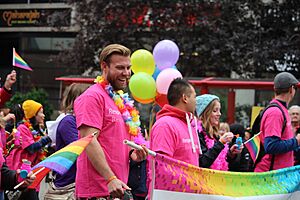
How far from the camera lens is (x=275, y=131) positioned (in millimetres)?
6605

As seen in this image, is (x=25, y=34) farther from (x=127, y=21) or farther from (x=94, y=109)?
(x=94, y=109)

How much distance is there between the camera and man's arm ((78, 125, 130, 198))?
4555 mm

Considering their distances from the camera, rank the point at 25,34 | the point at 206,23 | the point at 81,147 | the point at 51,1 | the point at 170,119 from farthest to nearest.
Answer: the point at 25,34 → the point at 51,1 → the point at 206,23 → the point at 170,119 → the point at 81,147

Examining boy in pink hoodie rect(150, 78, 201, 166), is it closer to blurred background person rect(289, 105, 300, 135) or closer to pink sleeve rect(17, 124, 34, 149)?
pink sleeve rect(17, 124, 34, 149)

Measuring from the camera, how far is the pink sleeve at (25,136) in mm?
8273

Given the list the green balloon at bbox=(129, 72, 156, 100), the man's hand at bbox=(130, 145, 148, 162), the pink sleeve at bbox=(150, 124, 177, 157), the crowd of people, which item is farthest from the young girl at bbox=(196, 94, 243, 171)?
the green balloon at bbox=(129, 72, 156, 100)

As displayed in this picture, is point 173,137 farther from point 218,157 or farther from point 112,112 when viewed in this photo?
point 218,157

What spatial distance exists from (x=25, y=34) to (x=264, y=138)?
2208cm

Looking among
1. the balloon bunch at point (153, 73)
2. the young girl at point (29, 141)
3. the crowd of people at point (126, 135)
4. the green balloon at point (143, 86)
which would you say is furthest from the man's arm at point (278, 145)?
the young girl at point (29, 141)

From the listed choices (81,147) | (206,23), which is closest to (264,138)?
(81,147)

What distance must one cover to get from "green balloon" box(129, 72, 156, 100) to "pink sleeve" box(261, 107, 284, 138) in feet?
7.79

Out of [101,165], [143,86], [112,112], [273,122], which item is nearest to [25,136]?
[143,86]

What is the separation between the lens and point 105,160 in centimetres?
467

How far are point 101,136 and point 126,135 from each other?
0.28m
